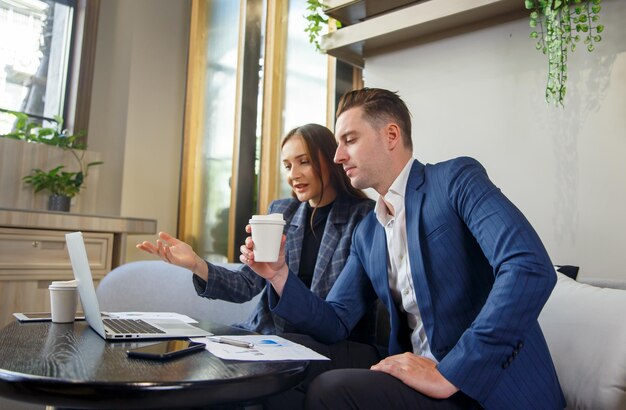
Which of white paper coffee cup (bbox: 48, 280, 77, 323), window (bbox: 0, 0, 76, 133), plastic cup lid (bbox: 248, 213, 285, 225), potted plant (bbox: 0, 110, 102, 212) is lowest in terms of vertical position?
white paper coffee cup (bbox: 48, 280, 77, 323)

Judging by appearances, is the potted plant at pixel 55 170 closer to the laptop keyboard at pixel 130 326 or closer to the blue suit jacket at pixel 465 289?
the laptop keyboard at pixel 130 326

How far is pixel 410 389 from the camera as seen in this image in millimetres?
992

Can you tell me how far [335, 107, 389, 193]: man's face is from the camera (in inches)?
54.7

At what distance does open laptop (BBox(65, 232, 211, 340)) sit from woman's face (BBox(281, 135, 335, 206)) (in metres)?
0.66

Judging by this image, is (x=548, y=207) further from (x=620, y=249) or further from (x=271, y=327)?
(x=271, y=327)

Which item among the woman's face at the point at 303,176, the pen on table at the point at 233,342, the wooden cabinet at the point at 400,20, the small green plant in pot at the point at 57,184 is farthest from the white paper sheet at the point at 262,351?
the small green plant in pot at the point at 57,184

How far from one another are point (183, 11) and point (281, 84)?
1.47 m

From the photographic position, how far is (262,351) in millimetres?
1036

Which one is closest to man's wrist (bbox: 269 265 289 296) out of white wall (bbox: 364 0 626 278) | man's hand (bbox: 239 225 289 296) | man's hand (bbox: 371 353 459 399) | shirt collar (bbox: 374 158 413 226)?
man's hand (bbox: 239 225 289 296)

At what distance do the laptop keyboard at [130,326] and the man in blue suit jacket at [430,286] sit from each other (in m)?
Result: 0.27

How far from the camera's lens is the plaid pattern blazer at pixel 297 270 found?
162 cm

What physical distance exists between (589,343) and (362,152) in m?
0.67

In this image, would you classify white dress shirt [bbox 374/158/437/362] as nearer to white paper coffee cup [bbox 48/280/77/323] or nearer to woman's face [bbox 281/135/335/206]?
woman's face [bbox 281/135/335/206]

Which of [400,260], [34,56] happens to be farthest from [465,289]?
[34,56]
